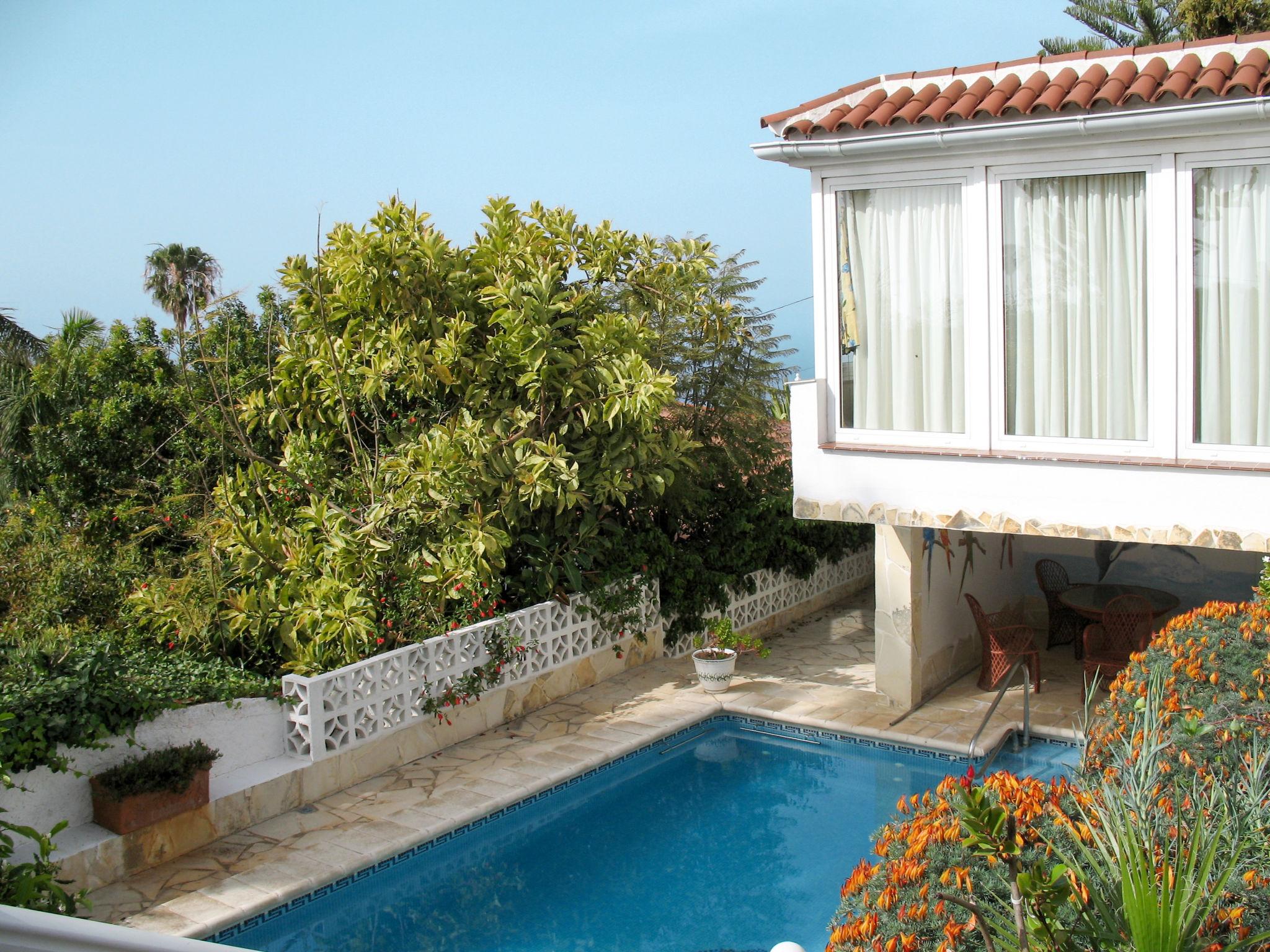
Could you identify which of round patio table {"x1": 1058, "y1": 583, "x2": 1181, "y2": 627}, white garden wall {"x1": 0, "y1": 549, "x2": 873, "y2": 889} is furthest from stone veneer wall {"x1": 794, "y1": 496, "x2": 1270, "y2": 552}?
white garden wall {"x1": 0, "y1": 549, "x2": 873, "y2": 889}

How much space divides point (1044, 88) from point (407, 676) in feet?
26.4

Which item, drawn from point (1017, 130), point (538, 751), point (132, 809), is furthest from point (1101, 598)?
point (132, 809)

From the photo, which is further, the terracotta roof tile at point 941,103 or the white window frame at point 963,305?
the white window frame at point 963,305

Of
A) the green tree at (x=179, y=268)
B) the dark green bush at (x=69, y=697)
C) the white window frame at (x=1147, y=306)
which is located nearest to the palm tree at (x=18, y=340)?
the green tree at (x=179, y=268)

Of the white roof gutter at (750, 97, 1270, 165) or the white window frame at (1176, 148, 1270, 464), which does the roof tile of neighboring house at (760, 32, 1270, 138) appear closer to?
the white roof gutter at (750, 97, 1270, 165)

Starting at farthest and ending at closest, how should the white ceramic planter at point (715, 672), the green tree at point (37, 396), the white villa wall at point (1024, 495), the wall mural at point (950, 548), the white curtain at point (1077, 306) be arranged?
the green tree at point (37, 396), the white ceramic planter at point (715, 672), the wall mural at point (950, 548), the white curtain at point (1077, 306), the white villa wall at point (1024, 495)

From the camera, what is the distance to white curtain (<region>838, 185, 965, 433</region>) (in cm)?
1031

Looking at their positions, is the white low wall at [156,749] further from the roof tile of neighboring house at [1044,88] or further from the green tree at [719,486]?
the roof tile of neighboring house at [1044,88]

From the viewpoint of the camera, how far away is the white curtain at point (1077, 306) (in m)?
9.51

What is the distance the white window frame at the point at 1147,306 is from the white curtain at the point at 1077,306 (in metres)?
0.06

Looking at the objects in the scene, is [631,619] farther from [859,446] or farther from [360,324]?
[360,324]

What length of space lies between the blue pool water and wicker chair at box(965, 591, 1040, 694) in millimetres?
1048

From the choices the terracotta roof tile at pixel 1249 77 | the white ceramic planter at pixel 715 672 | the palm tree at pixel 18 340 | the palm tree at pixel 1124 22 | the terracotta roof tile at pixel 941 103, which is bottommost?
the white ceramic planter at pixel 715 672

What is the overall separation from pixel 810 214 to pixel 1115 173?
9.37 feet
